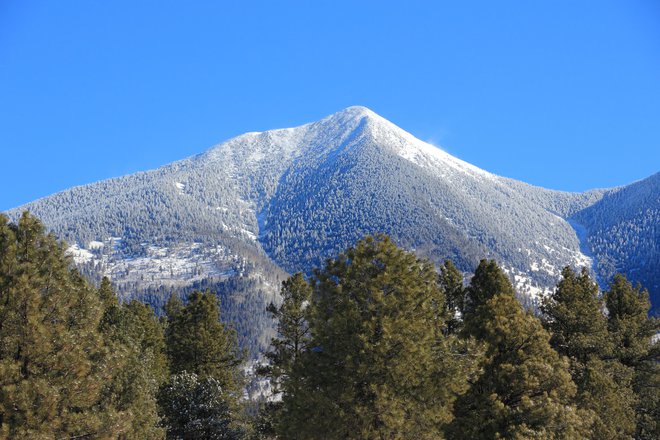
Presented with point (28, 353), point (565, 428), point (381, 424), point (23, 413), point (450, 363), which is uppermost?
point (28, 353)

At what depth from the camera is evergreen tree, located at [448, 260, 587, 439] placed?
21.5m

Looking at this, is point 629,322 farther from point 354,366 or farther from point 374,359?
point 354,366

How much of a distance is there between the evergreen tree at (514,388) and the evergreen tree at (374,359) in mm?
2894

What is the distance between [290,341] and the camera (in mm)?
35719

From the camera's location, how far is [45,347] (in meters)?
16.0

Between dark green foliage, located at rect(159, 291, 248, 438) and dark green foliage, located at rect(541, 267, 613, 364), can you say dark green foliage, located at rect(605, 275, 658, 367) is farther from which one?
dark green foliage, located at rect(159, 291, 248, 438)

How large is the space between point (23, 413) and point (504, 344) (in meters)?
17.9

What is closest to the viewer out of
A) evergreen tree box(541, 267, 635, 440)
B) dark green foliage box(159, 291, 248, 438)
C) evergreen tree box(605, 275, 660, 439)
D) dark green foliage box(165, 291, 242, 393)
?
evergreen tree box(541, 267, 635, 440)

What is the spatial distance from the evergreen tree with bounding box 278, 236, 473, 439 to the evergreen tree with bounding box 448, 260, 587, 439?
2894mm

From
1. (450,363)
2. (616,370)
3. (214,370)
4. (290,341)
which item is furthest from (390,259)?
(214,370)

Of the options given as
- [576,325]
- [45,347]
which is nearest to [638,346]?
[576,325]

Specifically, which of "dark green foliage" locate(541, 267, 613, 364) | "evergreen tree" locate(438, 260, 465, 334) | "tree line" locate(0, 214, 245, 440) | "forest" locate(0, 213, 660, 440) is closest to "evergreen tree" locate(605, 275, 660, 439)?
"forest" locate(0, 213, 660, 440)

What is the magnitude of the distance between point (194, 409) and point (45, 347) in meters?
23.6

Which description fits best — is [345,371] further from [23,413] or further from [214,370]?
[214,370]
